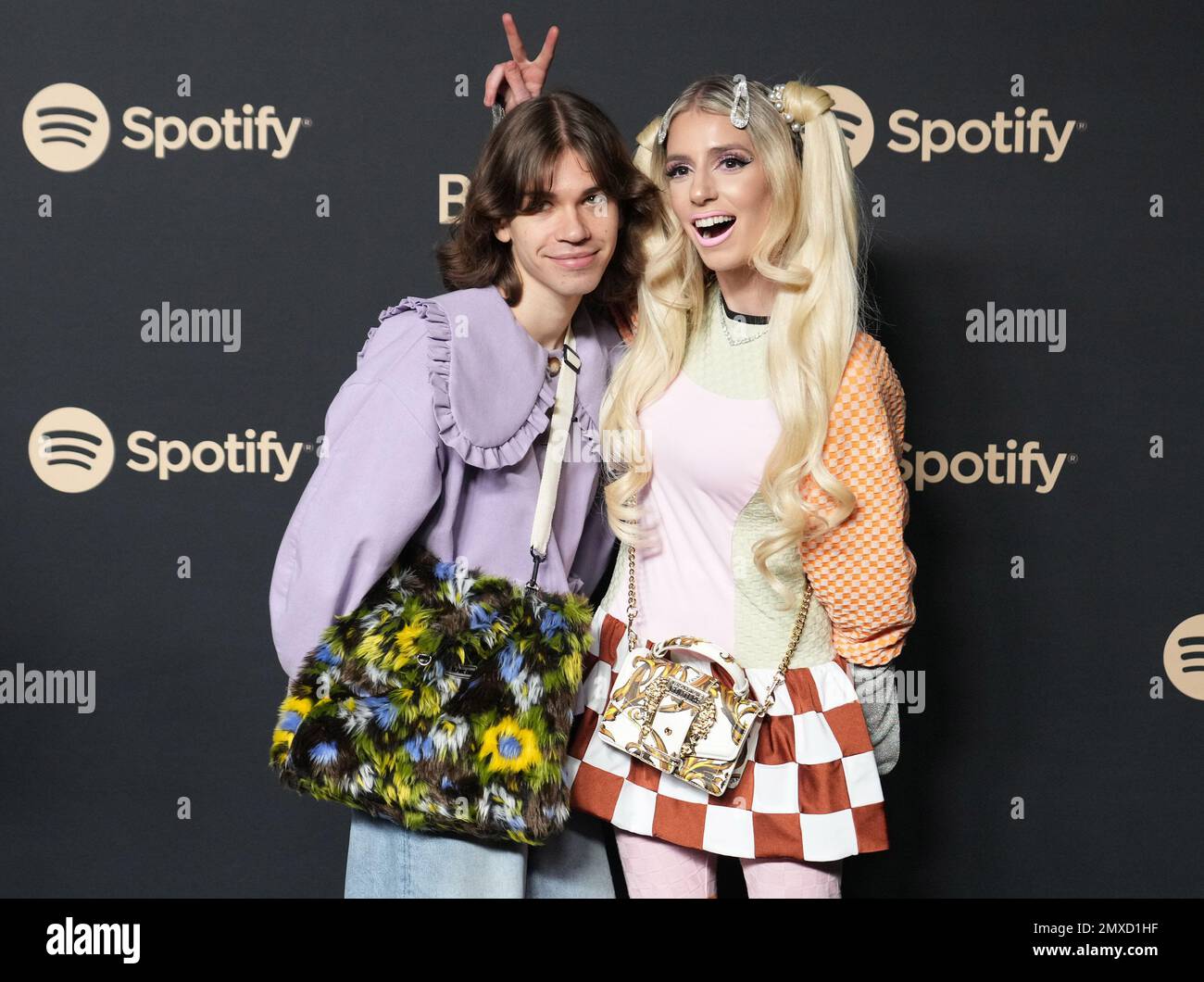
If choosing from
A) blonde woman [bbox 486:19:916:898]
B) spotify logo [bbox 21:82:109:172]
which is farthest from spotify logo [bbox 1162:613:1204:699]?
spotify logo [bbox 21:82:109:172]

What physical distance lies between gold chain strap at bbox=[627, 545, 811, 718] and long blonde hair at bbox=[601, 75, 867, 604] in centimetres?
4

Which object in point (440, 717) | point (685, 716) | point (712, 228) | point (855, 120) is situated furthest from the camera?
point (855, 120)

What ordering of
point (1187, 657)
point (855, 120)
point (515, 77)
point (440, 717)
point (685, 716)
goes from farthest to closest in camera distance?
point (1187, 657)
point (855, 120)
point (515, 77)
point (685, 716)
point (440, 717)

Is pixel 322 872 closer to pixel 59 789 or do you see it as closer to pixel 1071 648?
pixel 59 789

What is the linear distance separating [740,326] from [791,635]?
475 millimetres

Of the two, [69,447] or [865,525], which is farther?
[69,447]

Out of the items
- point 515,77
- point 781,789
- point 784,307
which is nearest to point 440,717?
point 781,789

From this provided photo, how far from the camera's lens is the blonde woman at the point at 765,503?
1586mm

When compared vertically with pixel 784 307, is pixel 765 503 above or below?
below

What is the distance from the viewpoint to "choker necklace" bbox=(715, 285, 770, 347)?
167 centimetres

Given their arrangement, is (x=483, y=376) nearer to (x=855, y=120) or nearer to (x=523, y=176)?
(x=523, y=176)

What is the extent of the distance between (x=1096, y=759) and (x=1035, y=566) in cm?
44

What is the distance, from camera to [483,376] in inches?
59.9

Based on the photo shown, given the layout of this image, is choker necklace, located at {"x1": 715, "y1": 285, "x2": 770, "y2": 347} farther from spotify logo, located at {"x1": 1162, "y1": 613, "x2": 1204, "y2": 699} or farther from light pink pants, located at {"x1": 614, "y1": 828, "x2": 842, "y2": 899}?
spotify logo, located at {"x1": 1162, "y1": 613, "x2": 1204, "y2": 699}
